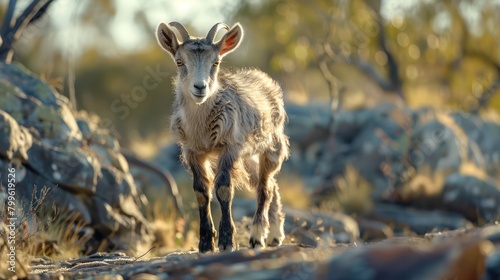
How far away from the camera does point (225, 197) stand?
858 cm

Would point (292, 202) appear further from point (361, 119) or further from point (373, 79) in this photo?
point (373, 79)

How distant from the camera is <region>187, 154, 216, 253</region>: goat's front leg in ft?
28.2

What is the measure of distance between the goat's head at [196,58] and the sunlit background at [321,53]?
27.9 ft

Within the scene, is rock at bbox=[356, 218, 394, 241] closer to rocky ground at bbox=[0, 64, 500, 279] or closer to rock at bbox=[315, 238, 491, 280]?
rocky ground at bbox=[0, 64, 500, 279]

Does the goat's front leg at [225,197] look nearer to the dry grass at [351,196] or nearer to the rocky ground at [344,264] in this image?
the rocky ground at [344,264]

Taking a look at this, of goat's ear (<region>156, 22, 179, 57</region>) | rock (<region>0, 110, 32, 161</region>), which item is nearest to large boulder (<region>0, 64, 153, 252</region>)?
rock (<region>0, 110, 32, 161</region>)

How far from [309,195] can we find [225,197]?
10.0m

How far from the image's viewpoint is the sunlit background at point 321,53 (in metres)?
24.2

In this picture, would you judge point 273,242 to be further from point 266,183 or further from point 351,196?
point 351,196

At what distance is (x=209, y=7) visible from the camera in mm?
18734

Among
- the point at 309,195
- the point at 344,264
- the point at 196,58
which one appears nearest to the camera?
the point at 344,264

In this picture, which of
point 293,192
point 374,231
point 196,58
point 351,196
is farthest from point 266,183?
point 351,196

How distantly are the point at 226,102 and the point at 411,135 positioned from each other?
11.0 m

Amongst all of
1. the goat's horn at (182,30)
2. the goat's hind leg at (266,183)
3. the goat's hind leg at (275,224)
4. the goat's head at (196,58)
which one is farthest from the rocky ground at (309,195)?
the goat's horn at (182,30)
